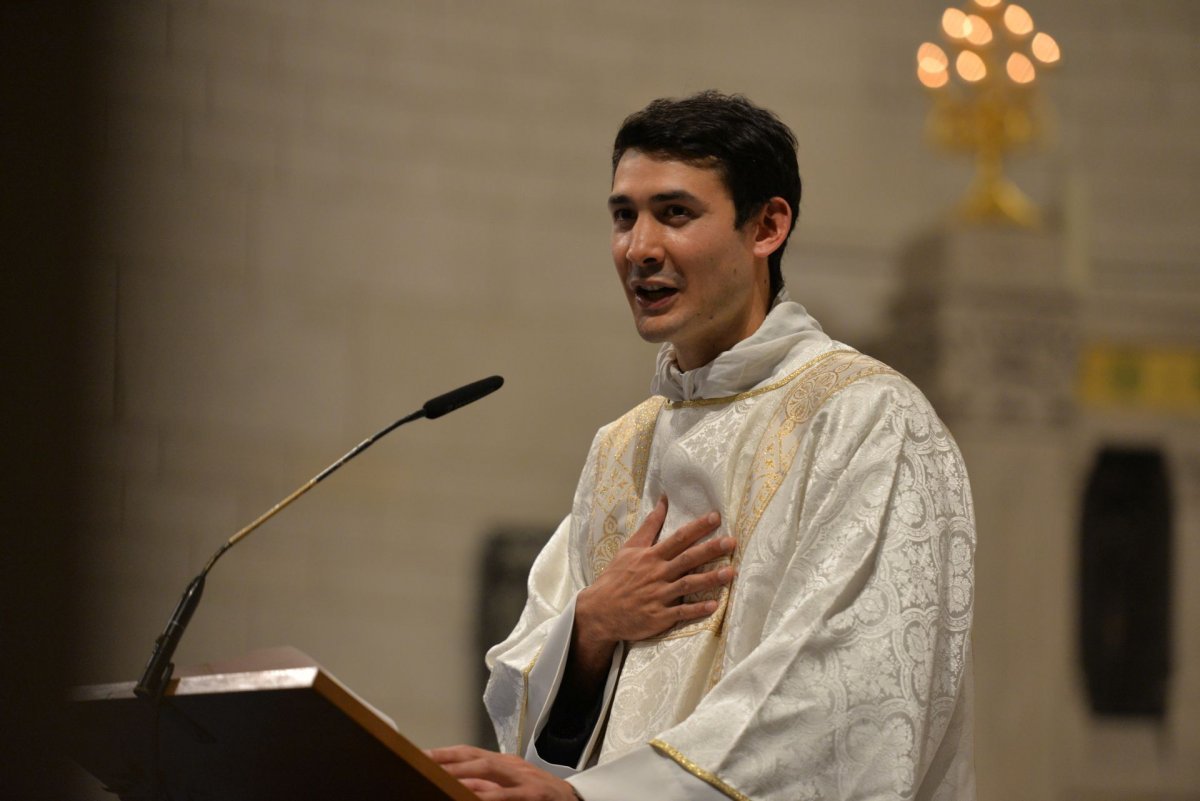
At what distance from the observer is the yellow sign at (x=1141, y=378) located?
7867 mm

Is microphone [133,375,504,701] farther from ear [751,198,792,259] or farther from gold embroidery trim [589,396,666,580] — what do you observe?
ear [751,198,792,259]

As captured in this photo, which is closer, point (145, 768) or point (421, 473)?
point (145, 768)

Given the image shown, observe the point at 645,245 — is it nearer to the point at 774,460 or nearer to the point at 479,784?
the point at 774,460

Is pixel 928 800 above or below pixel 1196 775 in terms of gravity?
above

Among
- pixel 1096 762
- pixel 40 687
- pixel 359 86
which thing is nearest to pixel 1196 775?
pixel 1096 762

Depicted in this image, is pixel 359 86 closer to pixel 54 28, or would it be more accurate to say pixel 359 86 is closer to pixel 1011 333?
pixel 1011 333

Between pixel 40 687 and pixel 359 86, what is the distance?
623 cm

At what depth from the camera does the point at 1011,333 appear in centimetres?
733

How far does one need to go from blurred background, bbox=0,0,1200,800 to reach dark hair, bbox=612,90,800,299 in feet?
10.9

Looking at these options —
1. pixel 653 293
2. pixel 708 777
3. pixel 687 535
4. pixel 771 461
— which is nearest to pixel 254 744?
pixel 708 777

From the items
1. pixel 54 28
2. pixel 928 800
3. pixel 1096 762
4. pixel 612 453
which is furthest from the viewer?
pixel 1096 762

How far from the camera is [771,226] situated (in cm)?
297

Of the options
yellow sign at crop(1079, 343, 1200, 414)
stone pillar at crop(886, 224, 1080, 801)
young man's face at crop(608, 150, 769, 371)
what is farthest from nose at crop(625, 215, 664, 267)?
yellow sign at crop(1079, 343, 1200, 414)

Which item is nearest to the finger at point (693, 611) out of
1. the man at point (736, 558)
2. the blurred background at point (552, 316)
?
the man at point (736, 558)
